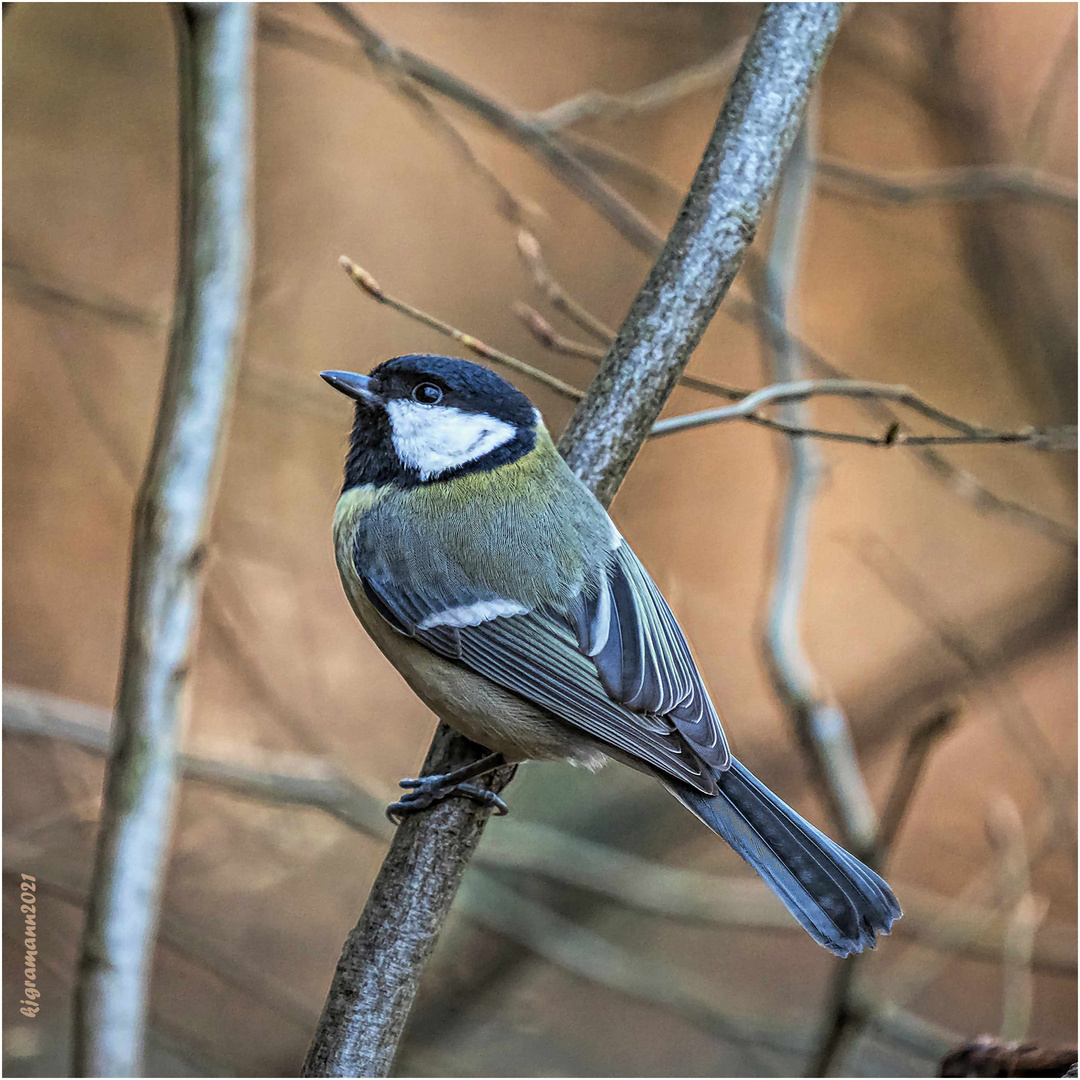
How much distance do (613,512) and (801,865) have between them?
2.35m

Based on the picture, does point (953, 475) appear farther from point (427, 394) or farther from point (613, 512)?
point (613, 512)

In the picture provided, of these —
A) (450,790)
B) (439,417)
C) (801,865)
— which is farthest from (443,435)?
(801,865)

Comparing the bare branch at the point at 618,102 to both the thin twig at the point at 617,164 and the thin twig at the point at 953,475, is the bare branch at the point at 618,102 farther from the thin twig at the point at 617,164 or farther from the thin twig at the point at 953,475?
the thin twig at the point at 953,475

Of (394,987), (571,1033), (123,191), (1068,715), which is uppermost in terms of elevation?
(123,191)

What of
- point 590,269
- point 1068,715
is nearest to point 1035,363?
point 1068,715

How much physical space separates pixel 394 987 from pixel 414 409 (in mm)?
868

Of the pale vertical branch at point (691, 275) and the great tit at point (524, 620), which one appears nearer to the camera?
the great tit at point (524, 620)

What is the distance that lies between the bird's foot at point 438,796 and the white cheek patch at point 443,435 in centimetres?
50

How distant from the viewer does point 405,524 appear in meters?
1.58

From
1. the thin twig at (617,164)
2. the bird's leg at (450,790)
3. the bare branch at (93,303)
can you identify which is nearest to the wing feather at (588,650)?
the bird's leg at (450,790)

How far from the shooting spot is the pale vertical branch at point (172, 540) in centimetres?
154

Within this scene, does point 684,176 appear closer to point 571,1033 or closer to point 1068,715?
point 1068,715

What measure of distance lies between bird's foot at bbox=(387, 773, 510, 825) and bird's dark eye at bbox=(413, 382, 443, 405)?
60 cm

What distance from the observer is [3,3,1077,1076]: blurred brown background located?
2.89m
